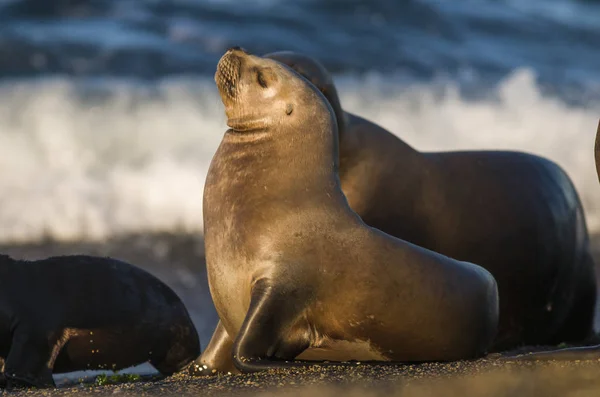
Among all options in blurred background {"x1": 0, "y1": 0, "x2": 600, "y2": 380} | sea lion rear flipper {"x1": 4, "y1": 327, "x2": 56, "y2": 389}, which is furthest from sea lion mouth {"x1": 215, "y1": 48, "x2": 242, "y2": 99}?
blurred background {"x1": 0, "y1": 0, "x2": 600, "y2": 380}

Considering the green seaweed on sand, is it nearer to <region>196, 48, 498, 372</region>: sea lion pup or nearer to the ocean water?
<region>196, 48, 498, 372</region>: sea lion pup

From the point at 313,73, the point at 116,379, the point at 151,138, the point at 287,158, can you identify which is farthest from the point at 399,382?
the point at 151,138

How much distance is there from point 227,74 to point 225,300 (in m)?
1.01

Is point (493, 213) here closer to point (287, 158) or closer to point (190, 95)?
point (287, 158)

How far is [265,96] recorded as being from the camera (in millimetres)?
5711

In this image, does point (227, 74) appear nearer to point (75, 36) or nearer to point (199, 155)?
point (199, 155)

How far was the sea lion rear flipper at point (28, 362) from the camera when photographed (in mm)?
5906

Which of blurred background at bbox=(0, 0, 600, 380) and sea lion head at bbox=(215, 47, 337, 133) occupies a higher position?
sea lion head at bbox=(215, 47, 337, 133)

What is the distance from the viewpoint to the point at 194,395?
4.59m

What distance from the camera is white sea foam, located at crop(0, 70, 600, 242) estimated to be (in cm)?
1088

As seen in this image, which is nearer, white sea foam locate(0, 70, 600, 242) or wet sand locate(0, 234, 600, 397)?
wet sand locate(0, 234, 600, 397)

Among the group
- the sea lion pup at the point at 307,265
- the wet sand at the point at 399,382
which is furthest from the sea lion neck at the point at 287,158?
the wet sand at the point at 399,382

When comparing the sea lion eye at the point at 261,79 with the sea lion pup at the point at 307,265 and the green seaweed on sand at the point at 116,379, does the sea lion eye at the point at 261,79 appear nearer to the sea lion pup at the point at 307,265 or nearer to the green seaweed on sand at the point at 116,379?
the sea lion pup at the point at 307,265

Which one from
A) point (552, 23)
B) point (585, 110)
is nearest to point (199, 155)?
point (585, 110)
